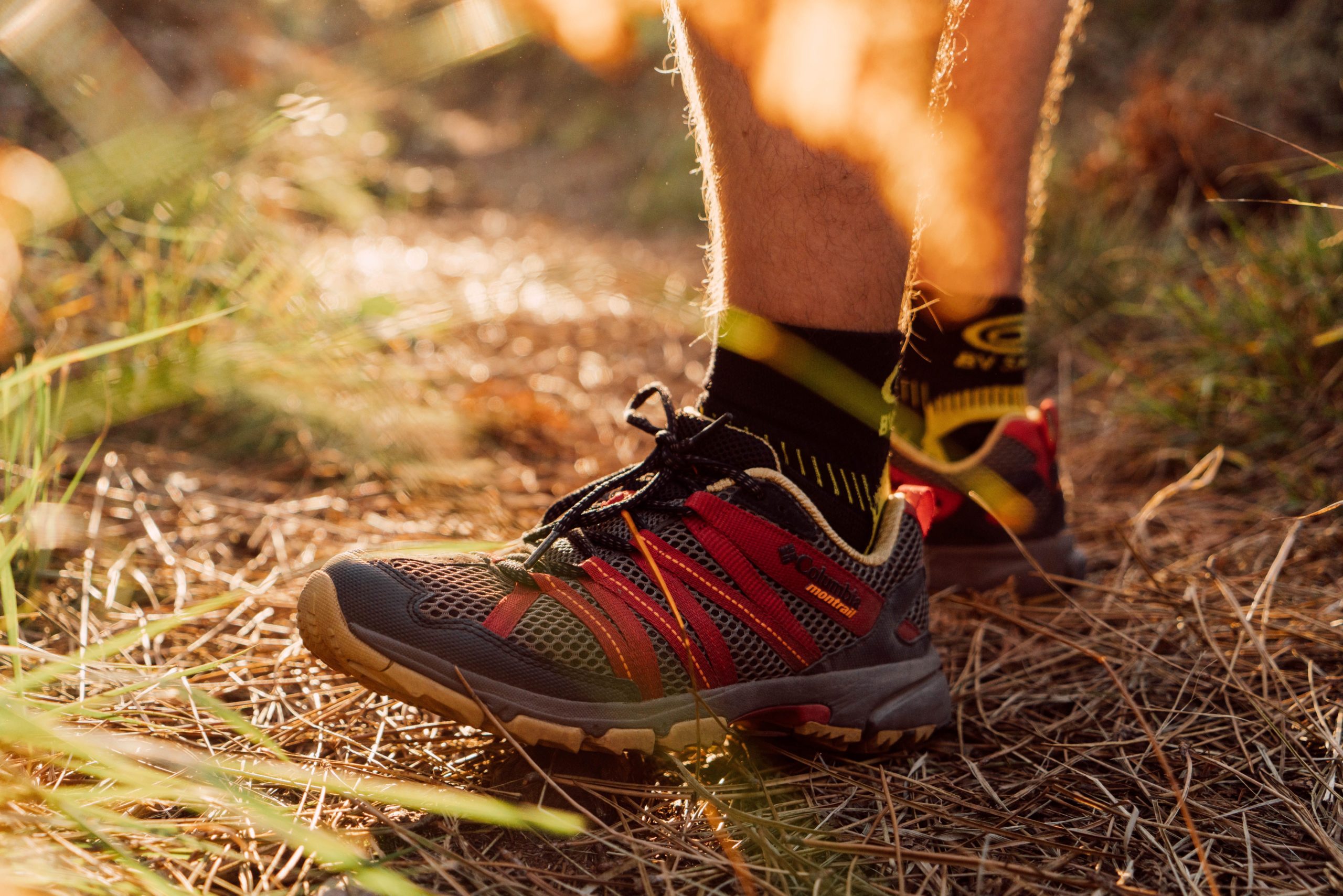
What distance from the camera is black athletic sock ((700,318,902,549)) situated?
98 cm

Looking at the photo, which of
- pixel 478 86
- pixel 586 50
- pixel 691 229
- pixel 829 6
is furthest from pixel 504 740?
pixel 478 86

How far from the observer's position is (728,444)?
1018 millimetres

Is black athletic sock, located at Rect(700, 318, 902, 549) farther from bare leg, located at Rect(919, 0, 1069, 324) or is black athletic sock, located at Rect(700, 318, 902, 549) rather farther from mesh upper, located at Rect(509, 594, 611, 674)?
bare leg, located at Rect(919, 0, 1069, 324)

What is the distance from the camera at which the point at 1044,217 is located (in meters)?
3.28

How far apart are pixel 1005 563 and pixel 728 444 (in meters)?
0.65

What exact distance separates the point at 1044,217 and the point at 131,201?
2920 millimetres

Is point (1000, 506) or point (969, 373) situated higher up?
point (969, 373)

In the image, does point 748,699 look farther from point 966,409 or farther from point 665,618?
point 966,409

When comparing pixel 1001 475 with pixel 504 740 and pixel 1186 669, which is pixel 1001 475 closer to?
pixel 1186 669

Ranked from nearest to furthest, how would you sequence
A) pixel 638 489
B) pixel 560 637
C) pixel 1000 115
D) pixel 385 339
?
pixel 560 637, pixel 638 489, pixel 1000 115, pixel 385 339

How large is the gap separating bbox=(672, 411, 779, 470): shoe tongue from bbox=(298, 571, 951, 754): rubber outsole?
248mm
